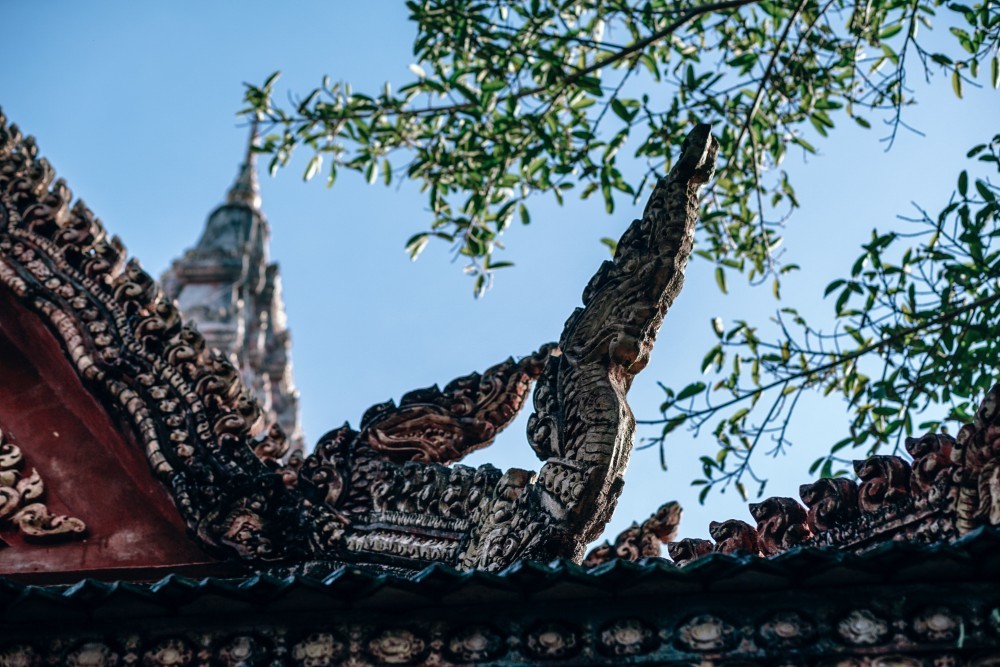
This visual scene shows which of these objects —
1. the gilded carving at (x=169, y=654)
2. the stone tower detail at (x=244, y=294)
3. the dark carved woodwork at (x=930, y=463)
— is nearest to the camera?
the gilded carving at (x=169, y=654)

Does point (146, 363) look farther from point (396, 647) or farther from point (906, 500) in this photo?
point (906, 500)

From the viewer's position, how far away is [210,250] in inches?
1101

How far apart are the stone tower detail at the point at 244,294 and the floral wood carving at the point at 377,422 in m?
15.4

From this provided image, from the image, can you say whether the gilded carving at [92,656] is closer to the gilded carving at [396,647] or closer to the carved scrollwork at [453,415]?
the gilded carving at [396,647]

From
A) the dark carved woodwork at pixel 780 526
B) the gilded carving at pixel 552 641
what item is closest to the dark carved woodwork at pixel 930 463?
the dark carved woodwork at pixel 780 526

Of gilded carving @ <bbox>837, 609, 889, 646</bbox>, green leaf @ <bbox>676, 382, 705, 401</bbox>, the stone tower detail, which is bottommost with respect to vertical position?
gilded carving @ <bbox>837, 609, 889, 646</bbox>

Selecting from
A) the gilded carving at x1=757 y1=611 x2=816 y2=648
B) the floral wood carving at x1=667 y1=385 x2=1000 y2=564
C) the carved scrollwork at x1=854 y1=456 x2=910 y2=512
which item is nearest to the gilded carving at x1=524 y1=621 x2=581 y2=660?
the gilded carving at x1=757 y1=611 x2=816 y2=648

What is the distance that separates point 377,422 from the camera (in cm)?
760

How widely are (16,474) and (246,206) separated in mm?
24833

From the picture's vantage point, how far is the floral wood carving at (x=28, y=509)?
25.1ft

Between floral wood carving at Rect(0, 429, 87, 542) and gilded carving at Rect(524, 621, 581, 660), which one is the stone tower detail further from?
gilded carving at Rect(524, 621, 581, 660)

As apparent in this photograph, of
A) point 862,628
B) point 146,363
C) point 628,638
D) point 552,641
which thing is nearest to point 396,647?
point 552,641

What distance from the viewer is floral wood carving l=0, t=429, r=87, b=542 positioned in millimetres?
7656

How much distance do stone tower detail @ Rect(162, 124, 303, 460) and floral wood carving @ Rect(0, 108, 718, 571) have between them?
15.4 metres
